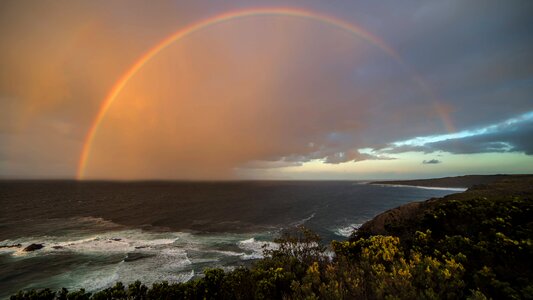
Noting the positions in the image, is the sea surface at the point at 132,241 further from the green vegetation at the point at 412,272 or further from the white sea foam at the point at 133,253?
the green vegetation at the point at 412,272

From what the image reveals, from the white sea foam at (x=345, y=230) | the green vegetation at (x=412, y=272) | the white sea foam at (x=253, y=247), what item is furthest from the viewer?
the white sea foam at (x=345, y=230)

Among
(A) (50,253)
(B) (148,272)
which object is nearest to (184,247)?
(B) (148,272)

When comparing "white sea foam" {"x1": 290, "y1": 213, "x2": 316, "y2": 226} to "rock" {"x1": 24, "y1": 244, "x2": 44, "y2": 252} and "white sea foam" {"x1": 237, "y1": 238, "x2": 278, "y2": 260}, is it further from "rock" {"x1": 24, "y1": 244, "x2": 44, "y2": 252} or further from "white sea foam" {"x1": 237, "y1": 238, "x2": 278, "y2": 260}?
"rock" {"x1": 24, "y1": 244, "x2": 44, "y2": 252}

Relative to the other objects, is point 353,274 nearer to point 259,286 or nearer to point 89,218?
point 259,286

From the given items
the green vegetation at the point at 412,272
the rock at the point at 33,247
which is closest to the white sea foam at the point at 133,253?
the rock at the point at 33,247

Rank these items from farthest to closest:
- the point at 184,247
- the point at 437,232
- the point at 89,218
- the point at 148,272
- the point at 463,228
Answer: the point at 89,218 → the point at 184,247 → the point at 148,272 → the point at 437,232 → the point at 463,228

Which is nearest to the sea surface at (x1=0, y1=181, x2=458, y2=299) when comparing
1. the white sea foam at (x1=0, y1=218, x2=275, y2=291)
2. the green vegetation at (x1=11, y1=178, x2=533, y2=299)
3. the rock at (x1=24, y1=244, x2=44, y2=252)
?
the white sea foam at (x1=0, y1=218, x2=275, y2=291)

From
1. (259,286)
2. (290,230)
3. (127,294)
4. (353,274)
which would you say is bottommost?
(290,230)

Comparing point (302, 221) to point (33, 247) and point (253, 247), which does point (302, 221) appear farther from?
point (33, 247)
